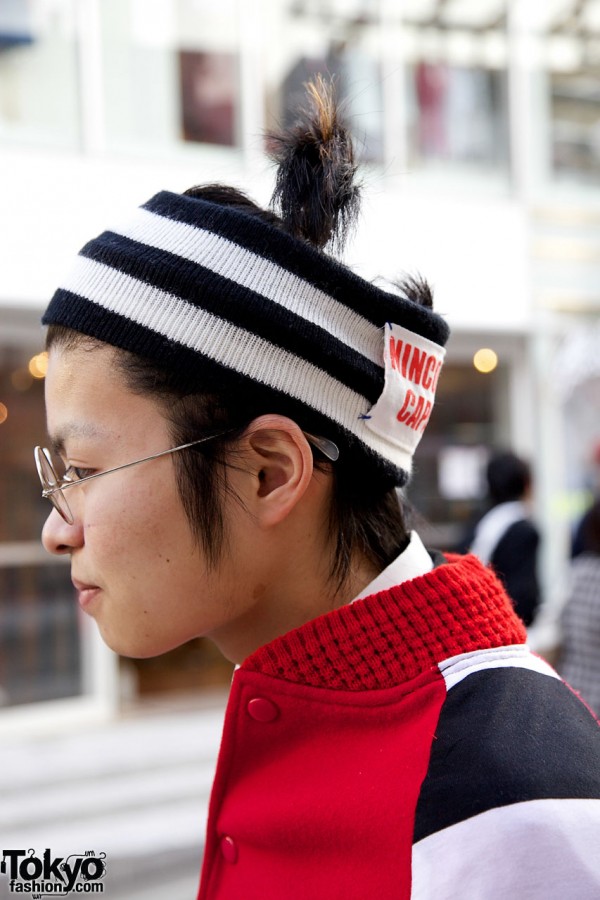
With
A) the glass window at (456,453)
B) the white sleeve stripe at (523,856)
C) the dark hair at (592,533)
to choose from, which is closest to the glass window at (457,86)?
the glass window at (456,453)

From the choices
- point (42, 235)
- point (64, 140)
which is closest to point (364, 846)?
point (42, 235)

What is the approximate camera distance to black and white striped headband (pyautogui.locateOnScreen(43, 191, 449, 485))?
109 centimetres

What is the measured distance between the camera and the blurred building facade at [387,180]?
20.5 feet

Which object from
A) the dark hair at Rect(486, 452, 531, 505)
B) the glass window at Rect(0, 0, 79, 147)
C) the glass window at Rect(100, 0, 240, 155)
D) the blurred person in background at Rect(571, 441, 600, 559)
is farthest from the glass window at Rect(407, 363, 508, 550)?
the glass window at Rect(0, 0, 79, 147)

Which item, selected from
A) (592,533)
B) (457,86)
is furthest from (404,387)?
(457,86)

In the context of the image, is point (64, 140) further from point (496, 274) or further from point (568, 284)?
point (568, 284)

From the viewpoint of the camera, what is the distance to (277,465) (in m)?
1.13

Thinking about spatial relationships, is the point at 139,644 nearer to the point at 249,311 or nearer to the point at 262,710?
the point at 262,710

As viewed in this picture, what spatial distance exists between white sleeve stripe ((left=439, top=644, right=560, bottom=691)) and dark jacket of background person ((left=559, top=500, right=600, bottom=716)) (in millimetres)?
2497

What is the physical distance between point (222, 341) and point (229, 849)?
0.63m

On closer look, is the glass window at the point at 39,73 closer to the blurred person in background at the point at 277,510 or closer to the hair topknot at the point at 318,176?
the hair topknot at the point at 318,176

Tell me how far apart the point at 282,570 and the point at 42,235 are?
5.39 meters

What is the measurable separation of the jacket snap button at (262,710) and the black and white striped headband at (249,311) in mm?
338

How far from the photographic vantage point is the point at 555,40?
26.4 feet
